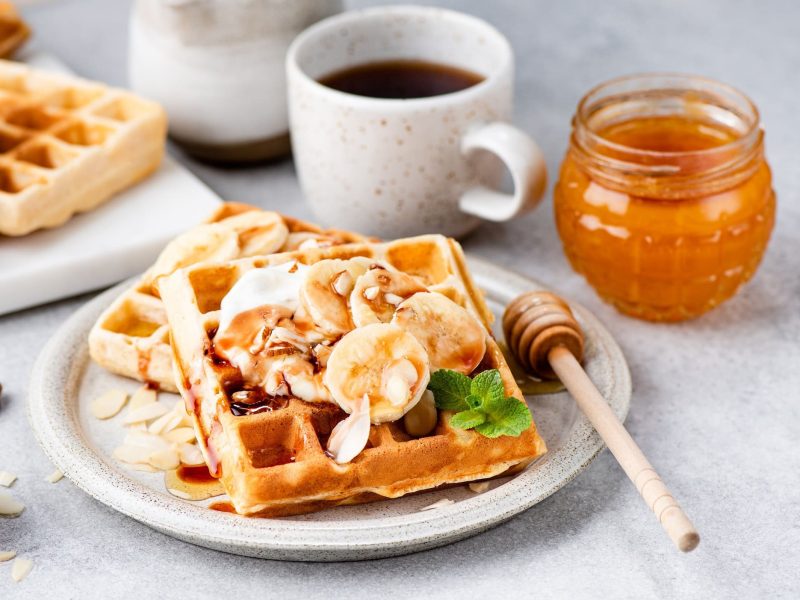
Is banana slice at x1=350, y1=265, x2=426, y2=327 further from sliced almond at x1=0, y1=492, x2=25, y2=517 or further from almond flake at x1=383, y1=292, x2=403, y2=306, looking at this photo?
sliced almond at x1=0, y1=492, x2=25, y2=517

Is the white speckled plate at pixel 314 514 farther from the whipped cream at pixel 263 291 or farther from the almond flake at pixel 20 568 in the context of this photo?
the whipped cream at pixel 263 291

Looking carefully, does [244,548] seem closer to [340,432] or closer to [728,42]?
[340,432]

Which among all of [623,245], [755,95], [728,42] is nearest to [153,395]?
[623,245]

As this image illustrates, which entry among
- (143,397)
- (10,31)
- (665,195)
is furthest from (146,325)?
(10,31)

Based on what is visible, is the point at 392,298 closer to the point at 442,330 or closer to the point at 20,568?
the point at 442,330

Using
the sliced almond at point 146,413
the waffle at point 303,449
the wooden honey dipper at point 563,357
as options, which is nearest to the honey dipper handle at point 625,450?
the wooden honey dipper at point 563,357

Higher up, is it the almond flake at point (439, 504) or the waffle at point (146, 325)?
the waffle at point (146, 325)
